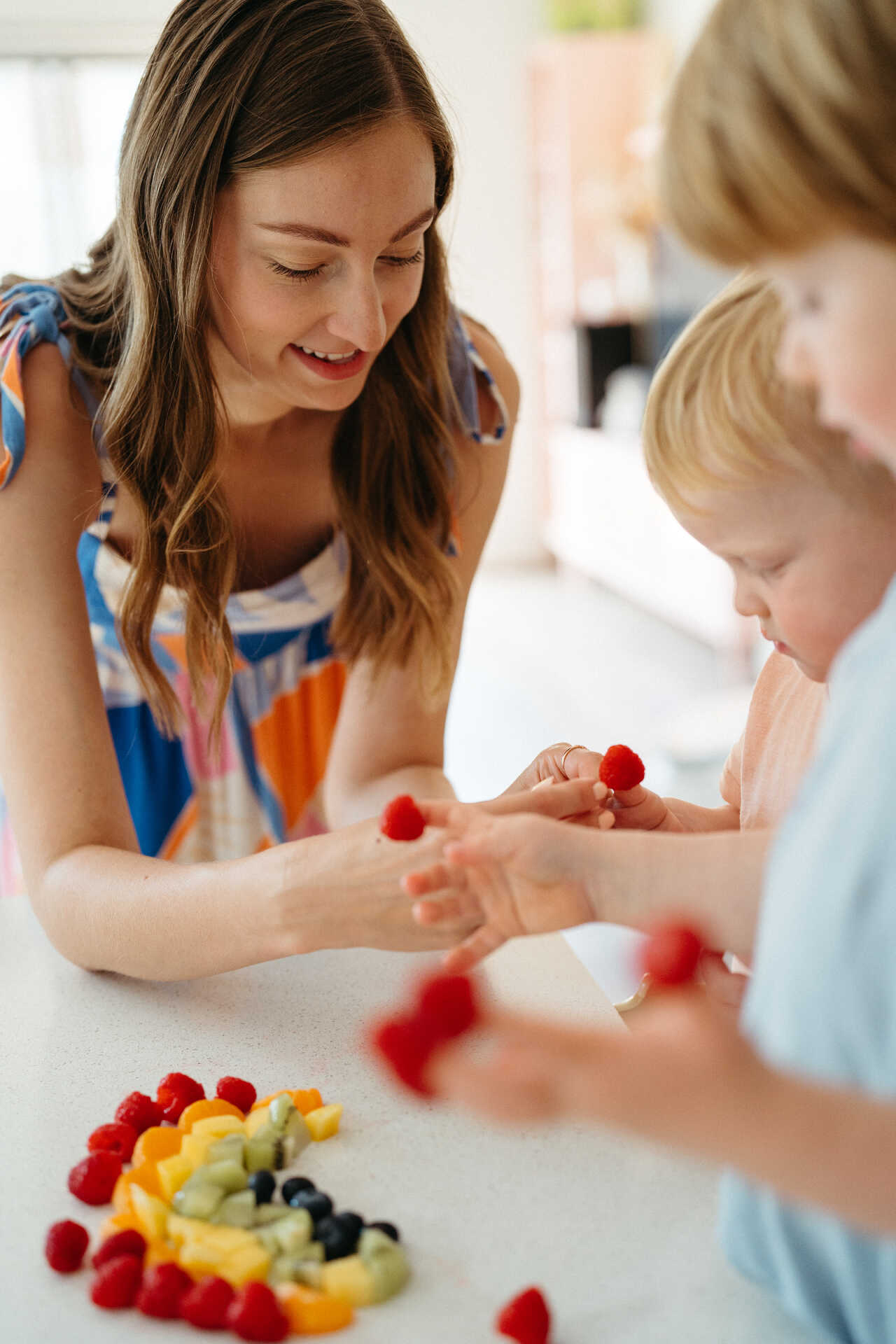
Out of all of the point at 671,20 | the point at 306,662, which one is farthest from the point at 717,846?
the point at 671,20

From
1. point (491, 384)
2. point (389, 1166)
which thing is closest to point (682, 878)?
point (389, 1166)

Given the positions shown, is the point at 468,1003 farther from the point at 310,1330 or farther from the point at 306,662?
the point at 306,662

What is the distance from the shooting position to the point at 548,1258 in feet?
2.27

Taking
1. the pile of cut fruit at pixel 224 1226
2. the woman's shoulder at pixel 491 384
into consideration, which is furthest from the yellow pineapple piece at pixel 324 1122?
the woman's shoulder at pixel 491 384

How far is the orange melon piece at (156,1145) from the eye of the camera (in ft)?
2.56

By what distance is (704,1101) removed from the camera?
47 cm

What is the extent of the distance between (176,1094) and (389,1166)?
0.15 metres

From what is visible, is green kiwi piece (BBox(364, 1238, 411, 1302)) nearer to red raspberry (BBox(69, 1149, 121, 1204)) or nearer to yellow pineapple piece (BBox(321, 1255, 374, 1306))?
yellow pineapple piece (BBox(321, 1255, 374, 1306))

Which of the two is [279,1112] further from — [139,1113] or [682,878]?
[682,878]

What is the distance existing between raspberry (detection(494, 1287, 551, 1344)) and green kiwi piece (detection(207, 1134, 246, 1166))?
212 millimetres

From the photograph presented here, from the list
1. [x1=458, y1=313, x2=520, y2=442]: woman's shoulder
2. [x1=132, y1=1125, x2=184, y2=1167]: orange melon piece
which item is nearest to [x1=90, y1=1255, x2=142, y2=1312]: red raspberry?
[x1=132, y1=1125, x2=184, y2=1167]: orange melon piece

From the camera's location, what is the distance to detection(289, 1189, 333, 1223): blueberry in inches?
28.4

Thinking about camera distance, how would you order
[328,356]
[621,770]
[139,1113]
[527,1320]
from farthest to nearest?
[328,356] < [621,770] < [139,1113] < [527,1320]

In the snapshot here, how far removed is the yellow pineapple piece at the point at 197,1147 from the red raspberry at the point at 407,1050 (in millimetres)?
310
